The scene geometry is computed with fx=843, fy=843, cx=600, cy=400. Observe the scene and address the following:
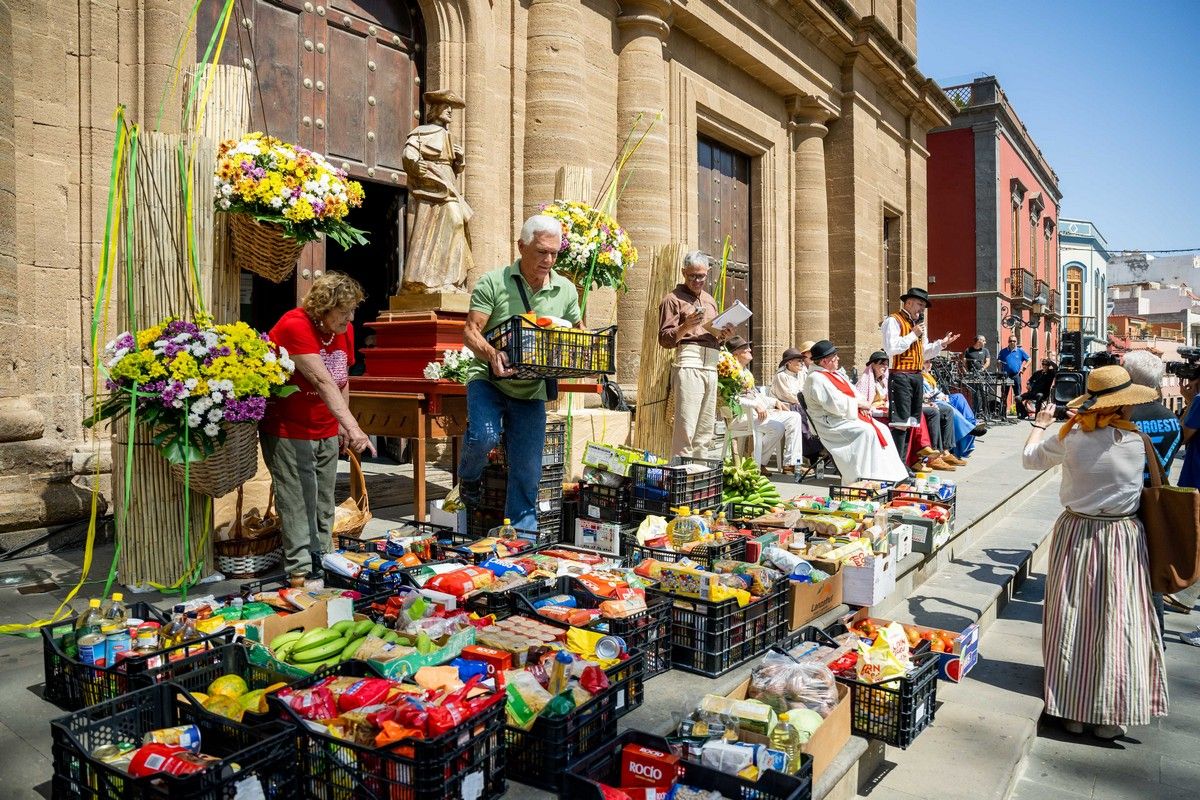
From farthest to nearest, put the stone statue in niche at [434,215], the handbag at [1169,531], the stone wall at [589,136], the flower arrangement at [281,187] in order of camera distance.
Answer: the stone statue in niche at [434,215]
the stone wall at [589,136]
the flower arrangement at [281,187]
the handbag at [1169,531]

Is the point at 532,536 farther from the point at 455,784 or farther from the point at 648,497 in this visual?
the point at 455,784

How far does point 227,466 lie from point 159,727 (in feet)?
6.30

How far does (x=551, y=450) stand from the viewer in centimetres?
552

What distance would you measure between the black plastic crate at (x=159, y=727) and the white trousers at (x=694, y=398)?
492 centimetres

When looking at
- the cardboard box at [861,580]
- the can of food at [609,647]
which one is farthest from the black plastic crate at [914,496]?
the can of food at [609,647]

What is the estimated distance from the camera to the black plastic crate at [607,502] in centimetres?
548

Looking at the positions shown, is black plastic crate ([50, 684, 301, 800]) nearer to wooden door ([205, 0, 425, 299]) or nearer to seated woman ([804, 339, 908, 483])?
wooden door ([205, 0, 425, 299])

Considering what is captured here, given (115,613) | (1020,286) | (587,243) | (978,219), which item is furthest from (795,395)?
(1020,286)

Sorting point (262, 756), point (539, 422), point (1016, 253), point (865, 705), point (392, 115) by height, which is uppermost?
point (1016, 253)

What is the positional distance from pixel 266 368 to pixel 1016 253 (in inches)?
1414

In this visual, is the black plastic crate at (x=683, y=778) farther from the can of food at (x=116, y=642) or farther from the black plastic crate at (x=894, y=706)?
the can of food at (x=116, y=642)

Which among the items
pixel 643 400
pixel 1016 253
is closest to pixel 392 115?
pixel 643 400

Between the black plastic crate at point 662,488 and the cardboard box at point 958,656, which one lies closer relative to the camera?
the cardboard box at point 958,656

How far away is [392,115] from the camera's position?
8.45 metres
